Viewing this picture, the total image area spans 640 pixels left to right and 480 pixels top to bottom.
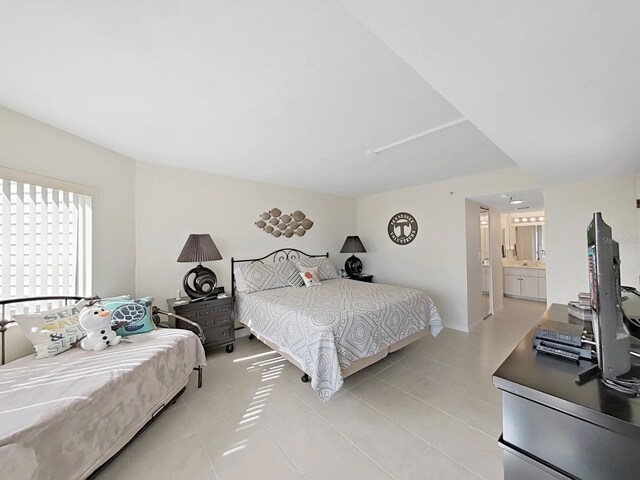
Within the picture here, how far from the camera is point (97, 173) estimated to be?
2502 mm

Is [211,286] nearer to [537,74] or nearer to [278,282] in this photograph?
[278,282]

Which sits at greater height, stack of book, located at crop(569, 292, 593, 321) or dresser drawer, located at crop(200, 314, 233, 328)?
stack of book, located at crop(569, 292, 593, 321)

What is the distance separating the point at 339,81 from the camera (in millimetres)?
1556

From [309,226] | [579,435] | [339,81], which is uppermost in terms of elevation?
[339,81]

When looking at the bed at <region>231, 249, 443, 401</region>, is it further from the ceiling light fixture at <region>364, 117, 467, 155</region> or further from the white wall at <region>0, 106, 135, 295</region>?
the ceiling light fixture at <region>364, 117, 467, 155</region>

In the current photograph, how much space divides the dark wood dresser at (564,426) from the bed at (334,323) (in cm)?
131

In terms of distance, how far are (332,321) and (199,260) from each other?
6.08 ft

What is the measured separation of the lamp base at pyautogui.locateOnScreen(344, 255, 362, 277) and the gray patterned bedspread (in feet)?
4.79

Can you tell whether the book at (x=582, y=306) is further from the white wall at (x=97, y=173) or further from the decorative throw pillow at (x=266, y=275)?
the white wall at (x=97, y=173)

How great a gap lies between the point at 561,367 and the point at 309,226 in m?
3.89

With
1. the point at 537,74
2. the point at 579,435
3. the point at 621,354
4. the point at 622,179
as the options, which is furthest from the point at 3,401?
the point at 622,179

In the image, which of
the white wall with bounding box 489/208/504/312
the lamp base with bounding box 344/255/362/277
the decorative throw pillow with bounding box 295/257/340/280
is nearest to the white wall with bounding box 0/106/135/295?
the decorative throw pillow with bounding box 295/257/340/280

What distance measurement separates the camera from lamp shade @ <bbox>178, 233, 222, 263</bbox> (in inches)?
117

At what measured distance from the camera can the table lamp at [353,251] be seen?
4.81 metres
